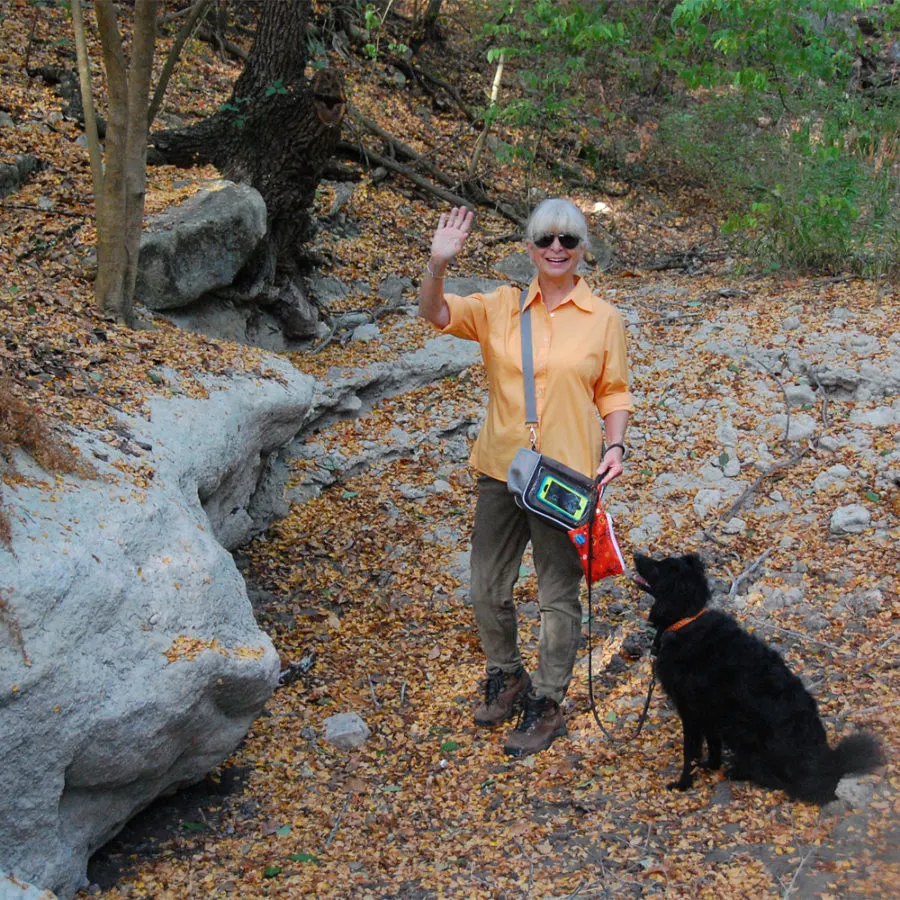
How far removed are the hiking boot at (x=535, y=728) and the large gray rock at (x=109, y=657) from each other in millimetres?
1022

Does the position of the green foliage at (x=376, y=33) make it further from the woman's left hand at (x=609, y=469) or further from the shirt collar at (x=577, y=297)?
the woman's left hand at (x=609, y=469)

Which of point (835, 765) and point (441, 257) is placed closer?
point (835, 765)

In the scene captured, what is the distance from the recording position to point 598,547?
3451 millimetres

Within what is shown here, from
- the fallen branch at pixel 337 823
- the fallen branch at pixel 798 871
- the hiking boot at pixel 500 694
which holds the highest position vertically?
the fallen branch at pixel 798 871

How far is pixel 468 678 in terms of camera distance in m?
4.43

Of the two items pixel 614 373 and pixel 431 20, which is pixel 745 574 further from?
pixel 431 20

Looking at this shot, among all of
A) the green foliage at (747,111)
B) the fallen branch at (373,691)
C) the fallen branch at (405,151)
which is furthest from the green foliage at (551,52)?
the fallen branch at (373,691)

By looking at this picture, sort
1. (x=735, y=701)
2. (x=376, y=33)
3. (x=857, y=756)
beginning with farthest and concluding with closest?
(x=376, y=33) < (x=735, y=701) < (x=857, y=756)

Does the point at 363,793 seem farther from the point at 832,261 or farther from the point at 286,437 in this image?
the point at 832,261

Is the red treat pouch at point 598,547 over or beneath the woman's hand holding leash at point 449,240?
beneath

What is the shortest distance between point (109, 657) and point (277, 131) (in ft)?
16.9

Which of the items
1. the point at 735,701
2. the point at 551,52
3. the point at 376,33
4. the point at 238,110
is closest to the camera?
the point at 735,701

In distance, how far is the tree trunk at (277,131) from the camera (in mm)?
7000

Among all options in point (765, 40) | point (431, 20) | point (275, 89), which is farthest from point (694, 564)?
point (431, 20)
